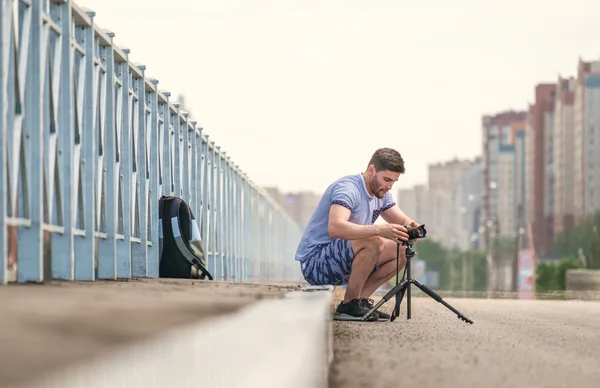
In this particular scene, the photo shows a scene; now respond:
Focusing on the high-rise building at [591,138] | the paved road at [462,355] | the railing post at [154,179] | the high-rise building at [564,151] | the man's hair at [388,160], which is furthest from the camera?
the high-rise building at [564,151]

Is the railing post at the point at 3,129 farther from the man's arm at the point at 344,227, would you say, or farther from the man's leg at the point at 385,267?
the man's leg at the point at 385,267

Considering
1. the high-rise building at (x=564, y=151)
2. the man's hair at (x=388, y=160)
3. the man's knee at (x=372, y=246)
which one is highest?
the high-rise building at (x=564, y=151)

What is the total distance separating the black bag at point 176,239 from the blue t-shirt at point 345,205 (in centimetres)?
279

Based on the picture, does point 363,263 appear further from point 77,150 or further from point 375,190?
point 77,150

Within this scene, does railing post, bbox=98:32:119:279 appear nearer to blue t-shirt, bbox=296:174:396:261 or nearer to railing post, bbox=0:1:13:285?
blue t-shirt, bbox=296:174:396:261

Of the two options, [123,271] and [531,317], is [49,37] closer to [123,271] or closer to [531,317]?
Result: [123,271]

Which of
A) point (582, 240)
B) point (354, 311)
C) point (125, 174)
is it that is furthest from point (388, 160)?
point (582, 240)

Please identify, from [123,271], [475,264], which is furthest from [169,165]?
[475,264]

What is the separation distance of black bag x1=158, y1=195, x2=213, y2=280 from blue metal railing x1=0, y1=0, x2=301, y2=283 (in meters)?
0.11

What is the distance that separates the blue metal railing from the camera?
25.8ft

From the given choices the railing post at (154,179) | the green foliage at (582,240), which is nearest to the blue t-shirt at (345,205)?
the railing post at (154,179)

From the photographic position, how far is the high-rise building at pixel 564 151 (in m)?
181

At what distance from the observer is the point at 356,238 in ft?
32.9

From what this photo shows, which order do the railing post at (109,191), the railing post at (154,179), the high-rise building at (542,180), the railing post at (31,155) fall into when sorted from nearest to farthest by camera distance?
the railing post at (31,155), the railing post at (109,191), the railing post at (154,179), the high-rise building at (542,180)
